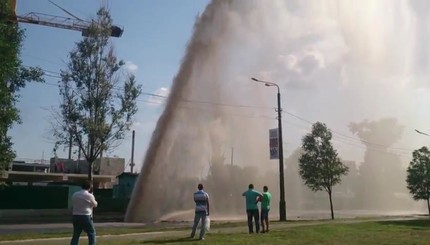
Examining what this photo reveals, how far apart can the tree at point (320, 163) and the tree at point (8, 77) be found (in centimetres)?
2572

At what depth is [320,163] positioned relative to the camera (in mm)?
37031

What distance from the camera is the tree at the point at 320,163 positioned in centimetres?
3681

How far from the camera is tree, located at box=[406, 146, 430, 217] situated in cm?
4241

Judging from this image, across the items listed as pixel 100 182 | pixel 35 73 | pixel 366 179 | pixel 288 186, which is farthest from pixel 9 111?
pixel 366 179

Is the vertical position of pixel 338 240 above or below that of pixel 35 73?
below

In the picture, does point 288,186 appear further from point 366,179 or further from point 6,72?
point 6,72

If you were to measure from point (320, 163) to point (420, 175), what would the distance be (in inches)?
456

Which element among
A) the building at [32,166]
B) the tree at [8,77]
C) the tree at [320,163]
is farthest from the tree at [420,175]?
the building at [32,166]

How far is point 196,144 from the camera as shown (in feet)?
132

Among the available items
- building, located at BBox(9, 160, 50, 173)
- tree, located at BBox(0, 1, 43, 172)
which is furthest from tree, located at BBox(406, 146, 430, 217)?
building, located at BBox(9, 160, 50, 173)

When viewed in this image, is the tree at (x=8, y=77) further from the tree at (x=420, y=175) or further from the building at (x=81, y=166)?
the building at (x=81, y=166)

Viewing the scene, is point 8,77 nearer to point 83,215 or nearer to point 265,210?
point 83,215

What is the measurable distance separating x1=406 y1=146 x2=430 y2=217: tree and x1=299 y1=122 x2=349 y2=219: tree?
9.15m

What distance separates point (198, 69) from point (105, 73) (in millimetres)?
13085
